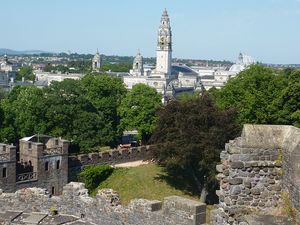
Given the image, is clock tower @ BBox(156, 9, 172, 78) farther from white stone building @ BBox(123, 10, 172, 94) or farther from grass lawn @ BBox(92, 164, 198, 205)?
grass lawn @ BBox(92, 164, 198, 205)

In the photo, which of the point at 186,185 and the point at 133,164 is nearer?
the point at 186,185

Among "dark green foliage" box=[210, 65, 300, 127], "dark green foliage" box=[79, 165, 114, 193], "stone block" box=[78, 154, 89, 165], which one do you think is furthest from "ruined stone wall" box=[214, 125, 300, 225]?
"stone block" box=[78, 154, 89, 165]

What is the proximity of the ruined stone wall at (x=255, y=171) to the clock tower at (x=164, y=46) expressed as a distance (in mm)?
126050

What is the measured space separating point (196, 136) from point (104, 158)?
1052 centimetres

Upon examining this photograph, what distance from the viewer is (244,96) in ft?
119

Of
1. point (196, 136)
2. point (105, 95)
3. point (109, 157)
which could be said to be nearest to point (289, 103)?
point (196, 136)

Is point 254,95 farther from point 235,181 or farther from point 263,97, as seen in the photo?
point 235,181

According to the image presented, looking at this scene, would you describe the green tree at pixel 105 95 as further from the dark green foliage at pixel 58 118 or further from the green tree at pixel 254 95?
the green tree at pixel 254 95

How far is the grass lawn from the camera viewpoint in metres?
29.2

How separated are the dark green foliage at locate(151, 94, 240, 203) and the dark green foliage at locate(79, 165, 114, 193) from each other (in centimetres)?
449

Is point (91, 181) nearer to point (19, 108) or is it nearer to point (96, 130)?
point (96, 130)

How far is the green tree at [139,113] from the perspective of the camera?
4597 cm

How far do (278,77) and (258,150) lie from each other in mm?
32397

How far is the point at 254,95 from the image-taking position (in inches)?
1409
